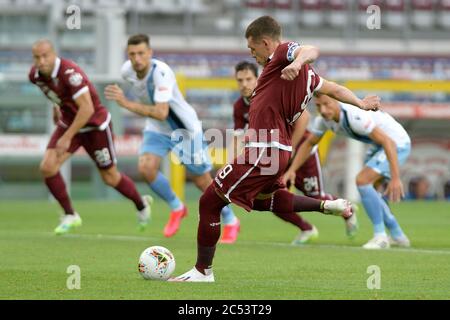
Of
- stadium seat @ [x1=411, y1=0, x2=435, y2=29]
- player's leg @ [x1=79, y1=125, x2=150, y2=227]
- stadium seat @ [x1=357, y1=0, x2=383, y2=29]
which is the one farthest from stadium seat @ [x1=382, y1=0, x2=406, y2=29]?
player's leg @ [x1=79, y1=125, x2=150, y2=227]

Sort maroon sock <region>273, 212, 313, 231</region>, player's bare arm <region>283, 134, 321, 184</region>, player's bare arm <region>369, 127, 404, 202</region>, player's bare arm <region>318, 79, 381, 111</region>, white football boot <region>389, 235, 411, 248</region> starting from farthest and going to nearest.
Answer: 1. player's bare arm <region>283, 134, 321, 184</region>
2. maroon sock <region>273, 212, 313, 231</region>
3. white football boot <region>389, 235, 411, 248</region>
4. player's bare arm <region>369, 127, 404, 202</region>
5. player's bare arm <region>318, 79, 381, 111</region>

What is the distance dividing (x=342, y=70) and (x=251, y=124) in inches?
1082

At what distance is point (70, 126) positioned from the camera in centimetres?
1283

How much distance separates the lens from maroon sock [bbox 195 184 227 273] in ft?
26.2

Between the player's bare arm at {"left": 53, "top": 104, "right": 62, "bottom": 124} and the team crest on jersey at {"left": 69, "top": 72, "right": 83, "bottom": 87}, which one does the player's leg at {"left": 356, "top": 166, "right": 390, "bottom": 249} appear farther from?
the player's bare arm at {"left": 53, "top": 104, "right": 62, "bottom": 124}

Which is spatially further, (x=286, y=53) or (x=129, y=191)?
(x=129, y=191)

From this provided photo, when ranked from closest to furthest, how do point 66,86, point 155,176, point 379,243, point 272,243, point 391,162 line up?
point 391,162, point 379,243, point 272,243, point 66,86, point 155,176

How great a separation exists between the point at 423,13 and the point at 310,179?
28.1 metres

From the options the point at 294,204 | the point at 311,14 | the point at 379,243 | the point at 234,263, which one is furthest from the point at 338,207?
the point at 311,14

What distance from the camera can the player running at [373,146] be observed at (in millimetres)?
11617

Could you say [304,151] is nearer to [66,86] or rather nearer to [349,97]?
[66,86]

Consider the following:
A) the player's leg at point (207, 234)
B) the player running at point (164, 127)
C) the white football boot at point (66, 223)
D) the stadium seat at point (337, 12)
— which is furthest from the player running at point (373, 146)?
the stadium seat at point (337, 12)

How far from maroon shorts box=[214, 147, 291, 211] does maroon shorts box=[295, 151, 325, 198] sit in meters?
4.84
